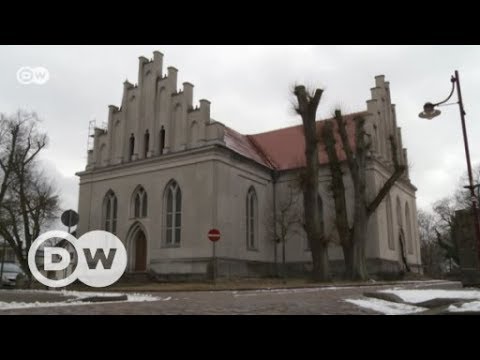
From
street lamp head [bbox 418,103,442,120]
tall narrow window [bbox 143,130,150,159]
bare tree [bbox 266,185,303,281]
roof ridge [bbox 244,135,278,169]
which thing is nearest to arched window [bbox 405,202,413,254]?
bare tree [bbox 266,185,303,281]

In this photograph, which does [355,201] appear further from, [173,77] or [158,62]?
[158,62]

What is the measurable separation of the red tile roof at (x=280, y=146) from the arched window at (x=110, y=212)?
28.6 ft

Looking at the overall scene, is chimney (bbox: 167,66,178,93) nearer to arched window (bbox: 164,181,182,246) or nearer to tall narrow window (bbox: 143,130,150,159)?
tall narrow window (bbox: 143,130,150,159)

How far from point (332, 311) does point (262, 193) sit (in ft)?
79.6

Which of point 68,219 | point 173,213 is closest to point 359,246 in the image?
point 173,213

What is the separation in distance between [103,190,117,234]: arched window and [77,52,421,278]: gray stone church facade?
7cm

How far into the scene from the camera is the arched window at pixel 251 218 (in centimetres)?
3048

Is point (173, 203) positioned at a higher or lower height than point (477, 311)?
higher

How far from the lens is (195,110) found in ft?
95.1

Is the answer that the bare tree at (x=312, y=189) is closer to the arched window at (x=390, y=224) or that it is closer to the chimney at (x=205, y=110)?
the chimney at (x=205, y=110)

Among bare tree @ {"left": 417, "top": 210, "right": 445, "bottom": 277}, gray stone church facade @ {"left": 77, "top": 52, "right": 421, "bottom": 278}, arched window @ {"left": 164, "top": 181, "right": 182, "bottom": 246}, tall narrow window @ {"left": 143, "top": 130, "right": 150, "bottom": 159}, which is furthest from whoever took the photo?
bare tree @ {"left": 417, "top": 210, "right": 445, "bottom": 277}

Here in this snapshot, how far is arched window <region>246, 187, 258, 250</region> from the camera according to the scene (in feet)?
100.0
